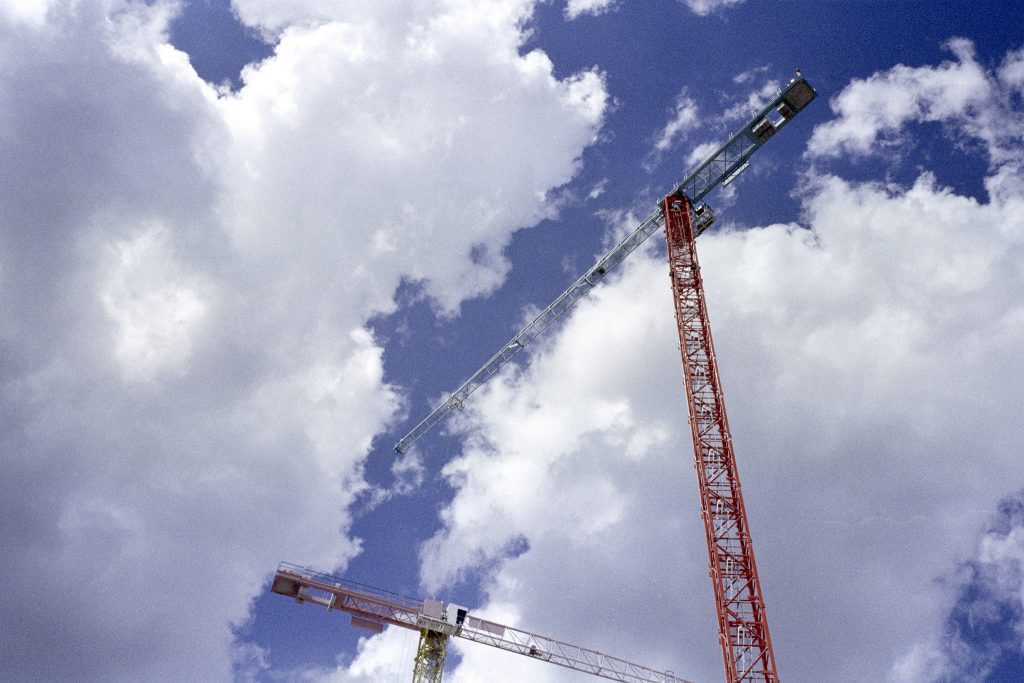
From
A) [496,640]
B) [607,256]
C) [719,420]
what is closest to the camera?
[719,420]

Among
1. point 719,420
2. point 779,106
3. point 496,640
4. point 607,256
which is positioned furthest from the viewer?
point 607,256

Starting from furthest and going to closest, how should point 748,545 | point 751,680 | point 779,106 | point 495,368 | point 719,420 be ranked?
point 495,368 < point 779,106 < point 719,420 < point 748,545 < point 751,680

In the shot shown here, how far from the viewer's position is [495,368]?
104375 millimetres

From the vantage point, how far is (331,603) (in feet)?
225

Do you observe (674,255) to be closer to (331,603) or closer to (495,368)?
(495,368)

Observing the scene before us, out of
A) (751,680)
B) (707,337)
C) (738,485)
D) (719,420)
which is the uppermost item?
(707,337)

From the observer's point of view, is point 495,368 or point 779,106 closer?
point 779,106

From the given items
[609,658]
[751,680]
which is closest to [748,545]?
[751,680]

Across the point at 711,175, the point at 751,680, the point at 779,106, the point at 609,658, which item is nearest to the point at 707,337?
the point at 711,175

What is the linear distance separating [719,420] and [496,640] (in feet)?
107

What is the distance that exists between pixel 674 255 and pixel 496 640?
141 ft

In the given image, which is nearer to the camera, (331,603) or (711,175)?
(331,603)

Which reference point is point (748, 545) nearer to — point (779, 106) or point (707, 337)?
point (707, 337)

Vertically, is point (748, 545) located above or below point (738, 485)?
below
